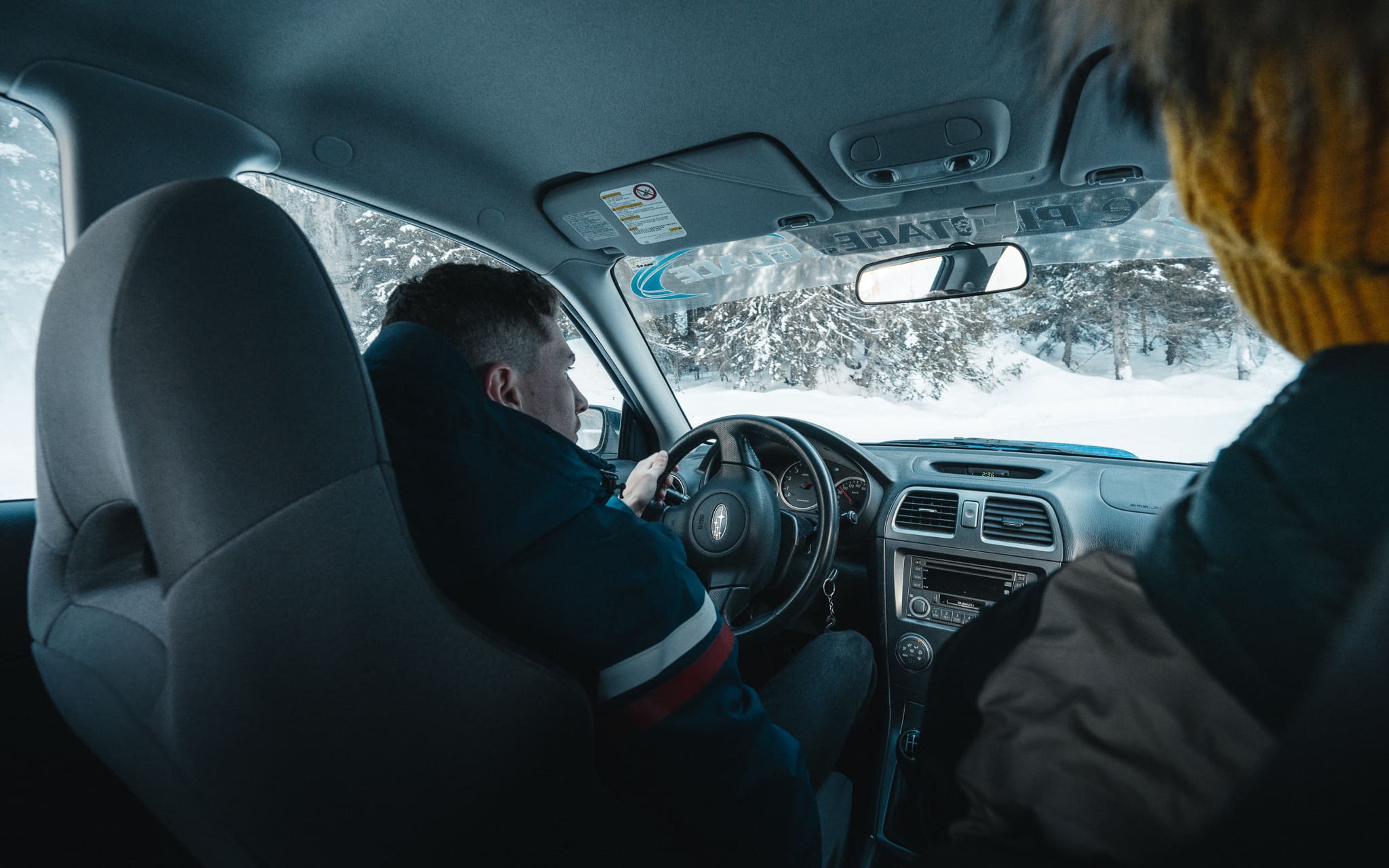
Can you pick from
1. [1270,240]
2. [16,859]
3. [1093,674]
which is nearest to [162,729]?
[1093,674]

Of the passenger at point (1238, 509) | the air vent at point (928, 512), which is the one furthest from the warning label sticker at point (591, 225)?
the passenger at point (1238, 509)

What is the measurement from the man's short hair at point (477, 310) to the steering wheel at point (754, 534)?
1088 mm

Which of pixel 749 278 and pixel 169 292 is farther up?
pixel 169 292

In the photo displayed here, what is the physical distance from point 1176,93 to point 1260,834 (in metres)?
0.50

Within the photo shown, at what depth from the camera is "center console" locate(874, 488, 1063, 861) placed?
2.16 meters

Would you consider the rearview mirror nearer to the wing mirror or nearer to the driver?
the wing mirror

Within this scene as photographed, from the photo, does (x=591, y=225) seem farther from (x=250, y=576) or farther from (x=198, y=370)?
(x=250, y=576)

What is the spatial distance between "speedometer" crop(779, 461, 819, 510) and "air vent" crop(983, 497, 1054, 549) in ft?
2.26

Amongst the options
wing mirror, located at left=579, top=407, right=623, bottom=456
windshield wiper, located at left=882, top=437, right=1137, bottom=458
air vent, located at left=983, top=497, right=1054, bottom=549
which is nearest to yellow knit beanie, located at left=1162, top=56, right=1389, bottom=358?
air vent, located at left=983, top=497, right=1054, bottom=549

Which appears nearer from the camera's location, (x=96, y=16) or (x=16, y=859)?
(x=96, y=16)

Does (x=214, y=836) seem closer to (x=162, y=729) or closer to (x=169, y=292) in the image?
(x=162, y=729)

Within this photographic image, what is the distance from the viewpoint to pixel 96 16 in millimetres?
1432

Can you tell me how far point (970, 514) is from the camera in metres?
2.31

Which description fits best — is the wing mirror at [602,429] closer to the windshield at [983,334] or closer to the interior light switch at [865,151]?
the windshield at [983,334]
